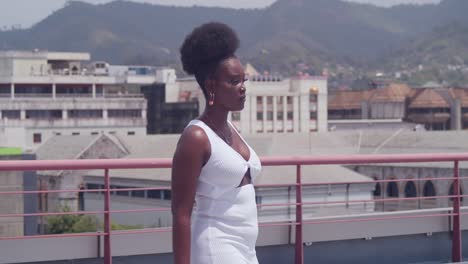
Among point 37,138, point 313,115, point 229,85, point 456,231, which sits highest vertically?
point 229,85

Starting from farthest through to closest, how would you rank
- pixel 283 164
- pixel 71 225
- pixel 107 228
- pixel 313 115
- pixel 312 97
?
pixel 312 97 < pixel 313 115 < pixel 71 225 < pixel 283 164 < pixel 107 228

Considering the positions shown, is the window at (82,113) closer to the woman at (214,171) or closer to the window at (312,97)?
the window at (312,97)

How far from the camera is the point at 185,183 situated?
10.4 ft

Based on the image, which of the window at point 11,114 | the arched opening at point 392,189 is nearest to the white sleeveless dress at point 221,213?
the arched opening at point 392,189

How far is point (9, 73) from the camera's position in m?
100

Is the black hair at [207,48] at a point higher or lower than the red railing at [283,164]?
higher

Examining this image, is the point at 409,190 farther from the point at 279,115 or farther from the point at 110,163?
the point at 110,163

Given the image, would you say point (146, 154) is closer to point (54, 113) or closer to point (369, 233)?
point (54, 113)

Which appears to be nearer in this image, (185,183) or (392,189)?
(185,183)

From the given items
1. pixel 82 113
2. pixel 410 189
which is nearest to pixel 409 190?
pixel 410 189

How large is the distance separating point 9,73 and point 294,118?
3323 cm

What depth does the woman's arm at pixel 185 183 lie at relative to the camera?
315 centimetres

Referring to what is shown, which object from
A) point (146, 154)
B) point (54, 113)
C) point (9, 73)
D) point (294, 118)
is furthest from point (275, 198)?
point (294, 118)

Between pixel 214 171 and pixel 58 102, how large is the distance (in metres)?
93.7
